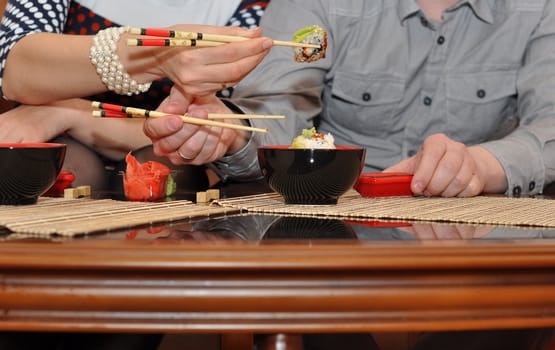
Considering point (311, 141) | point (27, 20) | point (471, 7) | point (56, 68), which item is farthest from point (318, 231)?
point (471, 7)

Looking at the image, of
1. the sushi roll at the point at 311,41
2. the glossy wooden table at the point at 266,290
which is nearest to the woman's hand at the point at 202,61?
the sushi roll at the point at 311,41

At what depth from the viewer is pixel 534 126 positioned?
137cm

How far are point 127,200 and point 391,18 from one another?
979 mm

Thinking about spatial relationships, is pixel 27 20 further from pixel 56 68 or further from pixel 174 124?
pixel 174 124

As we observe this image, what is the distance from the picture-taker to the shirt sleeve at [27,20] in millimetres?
1370

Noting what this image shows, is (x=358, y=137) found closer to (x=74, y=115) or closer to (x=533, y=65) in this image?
(x=533, y=65)

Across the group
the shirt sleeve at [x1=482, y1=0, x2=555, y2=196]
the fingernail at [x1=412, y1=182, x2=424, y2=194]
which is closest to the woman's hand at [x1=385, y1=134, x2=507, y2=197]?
the fingernail at [x1=412, y1=182, x2=424, y2=194]

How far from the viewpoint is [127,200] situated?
0.98 metres

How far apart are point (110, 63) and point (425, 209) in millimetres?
563

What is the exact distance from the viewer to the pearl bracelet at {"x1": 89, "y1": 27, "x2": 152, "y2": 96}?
1.08 metres

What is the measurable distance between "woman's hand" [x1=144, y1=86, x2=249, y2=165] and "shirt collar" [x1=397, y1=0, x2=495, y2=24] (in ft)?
2.14

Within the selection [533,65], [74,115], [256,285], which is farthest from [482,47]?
[256,285]

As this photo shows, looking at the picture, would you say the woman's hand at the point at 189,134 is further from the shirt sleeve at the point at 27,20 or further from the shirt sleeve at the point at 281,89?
the shirt sleeve at the point at 27,20

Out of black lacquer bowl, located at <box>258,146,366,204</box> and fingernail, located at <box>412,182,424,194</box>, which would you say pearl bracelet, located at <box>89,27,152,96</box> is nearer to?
black lacquer bowl, located at <box>258,146,366,204</box>
